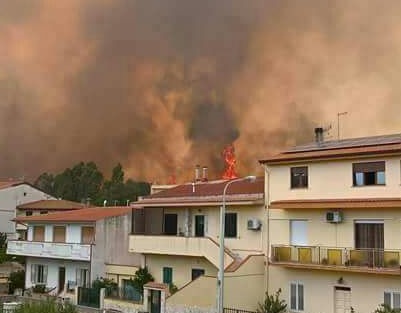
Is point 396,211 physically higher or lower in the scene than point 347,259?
higher

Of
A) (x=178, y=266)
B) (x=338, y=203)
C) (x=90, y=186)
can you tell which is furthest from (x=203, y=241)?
(x=90, y=186)

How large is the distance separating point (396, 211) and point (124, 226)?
73.7 feet

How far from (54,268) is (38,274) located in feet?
8.03

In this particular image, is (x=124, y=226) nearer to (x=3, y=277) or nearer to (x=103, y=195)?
(x=3, y=277)

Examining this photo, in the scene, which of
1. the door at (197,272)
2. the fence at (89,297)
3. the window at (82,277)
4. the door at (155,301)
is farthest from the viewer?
the window at (82,277)

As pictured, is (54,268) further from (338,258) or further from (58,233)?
(338,258)

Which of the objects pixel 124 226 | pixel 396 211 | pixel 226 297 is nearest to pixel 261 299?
pixel 226 297

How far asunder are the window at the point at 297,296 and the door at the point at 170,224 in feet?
35.7

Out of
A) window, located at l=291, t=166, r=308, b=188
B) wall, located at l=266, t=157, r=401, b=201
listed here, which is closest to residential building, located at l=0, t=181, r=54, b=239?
wall, located at l=266, t=157, r=401, b=201

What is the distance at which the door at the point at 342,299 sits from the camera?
31.5 metres

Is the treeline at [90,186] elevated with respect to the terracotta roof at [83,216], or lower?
elevated

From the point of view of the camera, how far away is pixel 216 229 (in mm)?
39031

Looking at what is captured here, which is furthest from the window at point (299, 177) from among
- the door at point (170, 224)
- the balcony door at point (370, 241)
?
the door at point (170, 224)

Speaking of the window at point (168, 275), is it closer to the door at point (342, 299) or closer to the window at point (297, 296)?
the window at point (297, 296)
